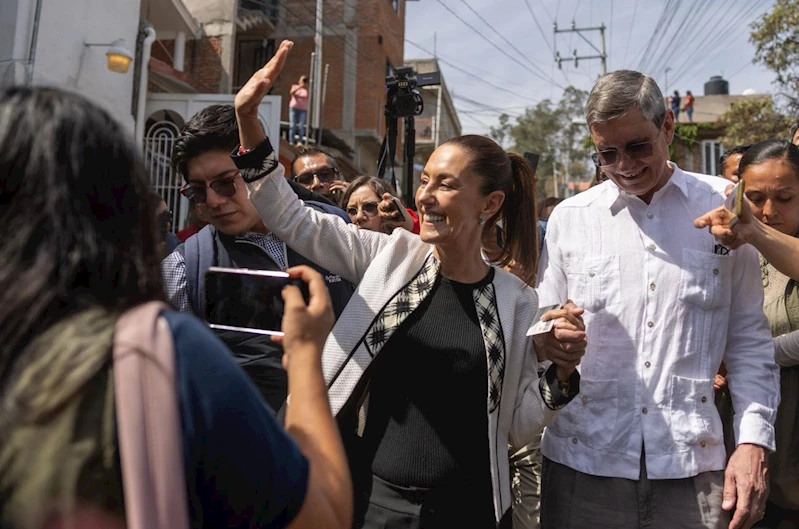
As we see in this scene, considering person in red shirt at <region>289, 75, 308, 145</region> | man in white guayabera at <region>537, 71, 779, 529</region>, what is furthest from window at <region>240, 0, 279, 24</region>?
man in white guayabera at <region>537, 71, 779, 529</region>

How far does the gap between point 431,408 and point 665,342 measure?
0.79m

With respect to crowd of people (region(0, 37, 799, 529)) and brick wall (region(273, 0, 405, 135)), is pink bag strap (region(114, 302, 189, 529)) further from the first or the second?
brick wall (region(273, 0, 405, 135))

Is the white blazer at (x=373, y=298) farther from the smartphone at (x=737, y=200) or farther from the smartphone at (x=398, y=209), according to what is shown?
the smartphone at (x=398, y=209)

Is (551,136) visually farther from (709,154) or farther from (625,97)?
(625,97)

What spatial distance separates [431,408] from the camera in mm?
2189

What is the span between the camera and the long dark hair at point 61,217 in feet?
3.26

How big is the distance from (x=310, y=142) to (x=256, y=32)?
544cm

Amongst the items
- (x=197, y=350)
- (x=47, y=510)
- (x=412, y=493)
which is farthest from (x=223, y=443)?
(x=412, y=493)

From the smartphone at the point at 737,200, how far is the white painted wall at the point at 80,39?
716 cm

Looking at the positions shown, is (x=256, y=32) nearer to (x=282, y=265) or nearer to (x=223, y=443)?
(x=282, y=265)

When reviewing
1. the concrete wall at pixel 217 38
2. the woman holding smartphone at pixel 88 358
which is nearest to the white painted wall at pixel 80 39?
the concrete wall at pixel 217 38

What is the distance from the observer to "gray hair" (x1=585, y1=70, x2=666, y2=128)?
2.29 meters

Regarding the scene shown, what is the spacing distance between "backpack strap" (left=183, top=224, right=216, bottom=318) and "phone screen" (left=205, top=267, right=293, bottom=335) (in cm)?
65

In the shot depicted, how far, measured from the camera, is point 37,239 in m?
1.01
